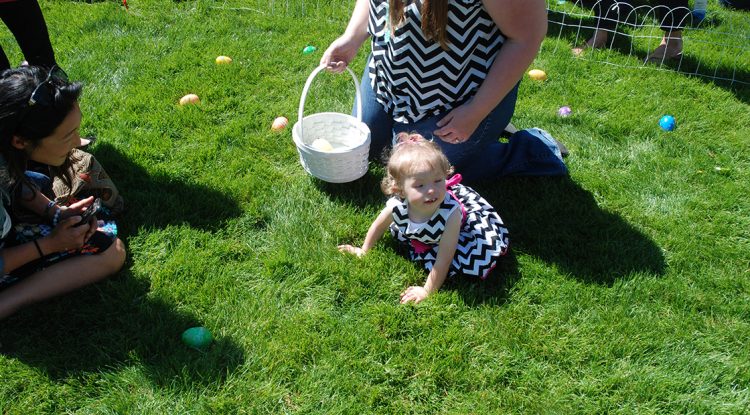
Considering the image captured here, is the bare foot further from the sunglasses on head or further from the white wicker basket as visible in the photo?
the sunglasses on head

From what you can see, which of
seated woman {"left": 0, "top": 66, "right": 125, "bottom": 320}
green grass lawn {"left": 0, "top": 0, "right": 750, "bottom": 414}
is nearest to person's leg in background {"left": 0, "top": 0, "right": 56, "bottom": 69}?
green grass lawn {"left": 0, "top": 0, "right": 750, "bottom": 414}

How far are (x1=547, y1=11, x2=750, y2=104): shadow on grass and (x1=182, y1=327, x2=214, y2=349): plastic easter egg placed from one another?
3458 mm

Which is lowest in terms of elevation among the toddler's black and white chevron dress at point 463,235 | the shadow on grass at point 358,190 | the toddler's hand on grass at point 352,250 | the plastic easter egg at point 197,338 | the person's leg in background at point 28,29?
the plastic easter egg at point 197,338

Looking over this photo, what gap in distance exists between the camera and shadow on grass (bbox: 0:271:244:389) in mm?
2143

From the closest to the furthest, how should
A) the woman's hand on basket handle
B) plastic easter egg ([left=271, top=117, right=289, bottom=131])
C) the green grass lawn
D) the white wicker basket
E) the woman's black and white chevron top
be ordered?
1. the green grass lawn
2. the woman's black and white chevron top
3. the white wicker basket
4. the woman's hand on basket handle
5. plastic easter egg ([left=271, top=117, right=289, bottom=131])

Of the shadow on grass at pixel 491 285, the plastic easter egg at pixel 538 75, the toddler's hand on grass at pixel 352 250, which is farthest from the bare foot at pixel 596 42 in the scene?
the toddler's hand on grass at pixel 352 250

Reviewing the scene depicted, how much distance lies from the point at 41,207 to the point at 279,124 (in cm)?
141

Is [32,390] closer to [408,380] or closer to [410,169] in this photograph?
[408,380]

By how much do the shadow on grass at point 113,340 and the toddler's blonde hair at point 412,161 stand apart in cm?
92

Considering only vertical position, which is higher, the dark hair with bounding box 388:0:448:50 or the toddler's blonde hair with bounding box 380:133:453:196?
the dark hair with bounding box 388:0:448:50

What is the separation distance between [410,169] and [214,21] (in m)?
2.97

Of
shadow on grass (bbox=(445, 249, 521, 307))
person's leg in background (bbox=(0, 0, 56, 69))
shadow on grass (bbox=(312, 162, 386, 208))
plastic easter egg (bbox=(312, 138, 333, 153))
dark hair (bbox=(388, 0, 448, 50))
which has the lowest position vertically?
shadow on grass (bbox=(445, 249, 521, 307))

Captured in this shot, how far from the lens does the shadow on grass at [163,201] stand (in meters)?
2.82

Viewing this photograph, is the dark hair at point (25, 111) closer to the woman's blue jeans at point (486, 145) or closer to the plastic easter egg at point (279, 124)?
the plastic easter egg at point (279, 124)
